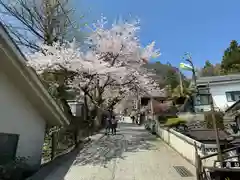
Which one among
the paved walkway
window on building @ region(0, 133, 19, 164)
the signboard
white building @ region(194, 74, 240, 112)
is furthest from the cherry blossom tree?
white building @ region(194, 74, 240, 112)

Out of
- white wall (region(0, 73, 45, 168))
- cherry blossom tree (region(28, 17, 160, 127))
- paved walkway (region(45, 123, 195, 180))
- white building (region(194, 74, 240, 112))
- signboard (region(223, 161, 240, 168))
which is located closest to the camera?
white wall (region(0, 73, 45, 168))

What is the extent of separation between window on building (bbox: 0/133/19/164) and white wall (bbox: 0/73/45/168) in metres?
0.13

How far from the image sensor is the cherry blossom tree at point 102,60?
13.0 m

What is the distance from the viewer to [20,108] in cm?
562

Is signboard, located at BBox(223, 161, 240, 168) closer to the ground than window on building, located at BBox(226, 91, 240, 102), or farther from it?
closer to the ground

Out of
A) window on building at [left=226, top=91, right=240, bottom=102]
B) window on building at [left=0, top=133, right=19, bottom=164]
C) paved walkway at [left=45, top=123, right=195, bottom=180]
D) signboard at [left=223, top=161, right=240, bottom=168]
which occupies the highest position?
window on building at [left=226, top=91, right=240, bottom=102]

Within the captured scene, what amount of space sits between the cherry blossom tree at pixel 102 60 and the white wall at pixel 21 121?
7043 millimetres

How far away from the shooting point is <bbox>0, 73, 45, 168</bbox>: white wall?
16.5 ft

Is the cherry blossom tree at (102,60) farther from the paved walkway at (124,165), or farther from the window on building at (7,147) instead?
the window on building at (7,147)

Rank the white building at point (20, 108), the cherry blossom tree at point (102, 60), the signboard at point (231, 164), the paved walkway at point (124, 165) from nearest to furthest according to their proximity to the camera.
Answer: the white building at point (20, 108), the signboard at point (231, 164), the paved walkway at point (124, 165), the cherry blossom tree at point (102, 60)

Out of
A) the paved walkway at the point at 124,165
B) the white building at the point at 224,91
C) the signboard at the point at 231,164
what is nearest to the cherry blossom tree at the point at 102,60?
the paved walkway at the point at 124,165

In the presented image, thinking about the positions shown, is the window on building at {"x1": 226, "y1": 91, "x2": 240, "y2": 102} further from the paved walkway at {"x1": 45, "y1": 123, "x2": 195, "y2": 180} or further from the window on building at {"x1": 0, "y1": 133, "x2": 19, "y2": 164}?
the window on building at {"x1": 0, "y1": 133, "x2": 19, "y2": 164}

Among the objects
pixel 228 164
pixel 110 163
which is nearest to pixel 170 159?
pixel 110 163

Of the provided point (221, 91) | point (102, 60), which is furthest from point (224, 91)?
point (102, 60)
